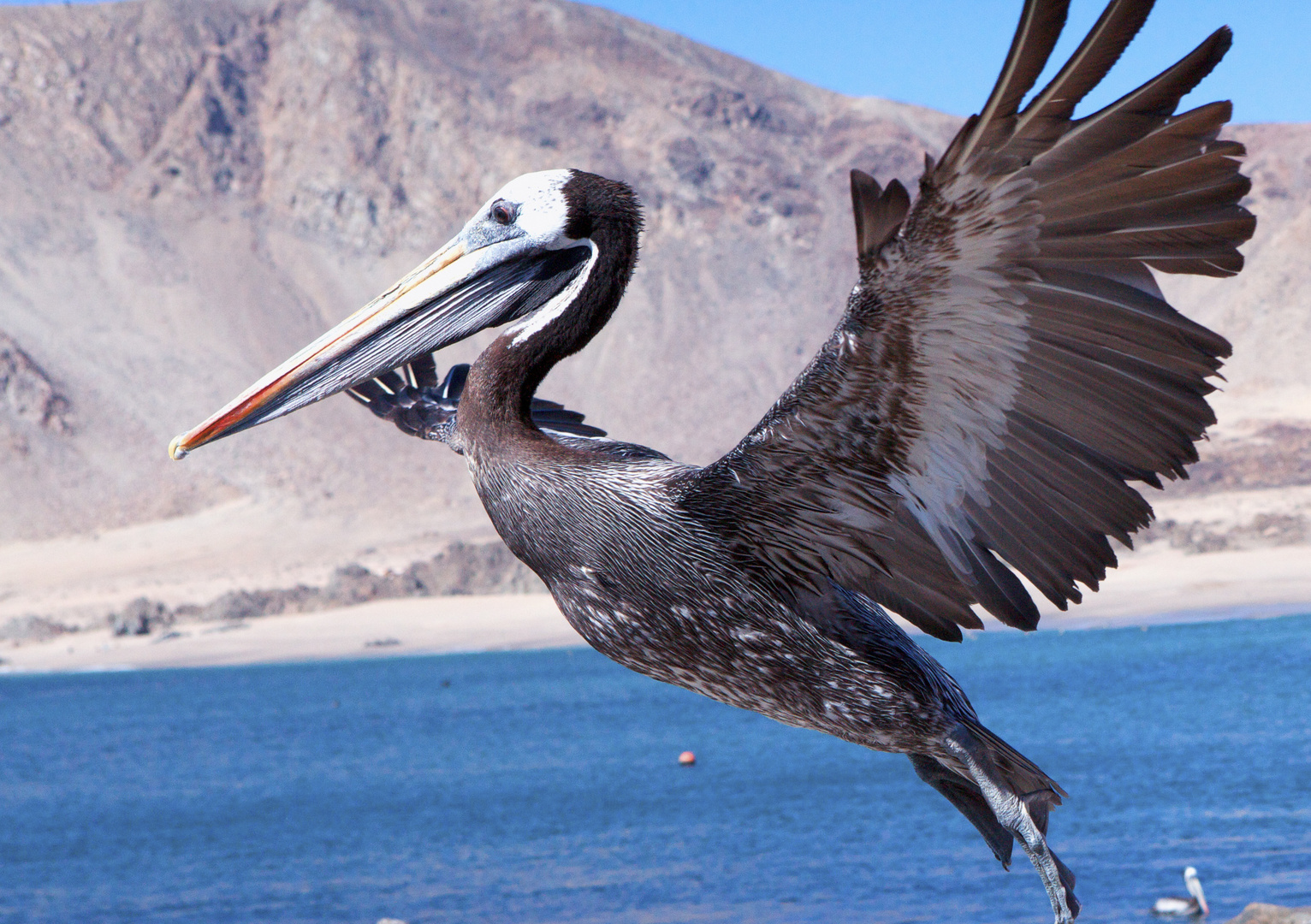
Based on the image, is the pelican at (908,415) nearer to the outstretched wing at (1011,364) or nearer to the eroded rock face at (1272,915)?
the outstretched wing at (1011,364)

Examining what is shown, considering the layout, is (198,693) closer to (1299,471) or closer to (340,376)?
(1299,471)

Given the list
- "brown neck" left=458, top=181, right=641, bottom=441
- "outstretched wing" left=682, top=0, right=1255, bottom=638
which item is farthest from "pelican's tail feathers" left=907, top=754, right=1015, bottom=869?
"brown neck" left=458, top=181, right=641, bottom=441

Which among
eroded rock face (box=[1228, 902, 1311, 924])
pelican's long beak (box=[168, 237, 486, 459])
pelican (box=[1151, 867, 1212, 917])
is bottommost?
pelican (box=[1151, 867, 1212, 917])

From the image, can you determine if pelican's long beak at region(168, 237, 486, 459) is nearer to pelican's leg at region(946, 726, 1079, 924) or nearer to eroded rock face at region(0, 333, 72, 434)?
pelican's leg at region(946, 726, 1079, 924)

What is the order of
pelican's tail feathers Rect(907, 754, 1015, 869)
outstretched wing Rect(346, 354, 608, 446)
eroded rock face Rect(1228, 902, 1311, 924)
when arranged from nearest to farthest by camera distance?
Answer: pelican's tail feathers Rect(907, 754, 1015, 869) < outstretched wing Rect(346, 354, 608, 446) < eroded rock face Rect(1228, 902, 1311, 924)

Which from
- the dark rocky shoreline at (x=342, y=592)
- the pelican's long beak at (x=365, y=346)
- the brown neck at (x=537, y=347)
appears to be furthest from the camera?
the dark rocky shoreline at (x=342, y=592)

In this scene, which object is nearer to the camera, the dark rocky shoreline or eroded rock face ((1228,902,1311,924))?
eroded rock face ((1228,902,1311,924))

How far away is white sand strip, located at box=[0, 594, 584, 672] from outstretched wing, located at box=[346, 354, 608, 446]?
51720 mm

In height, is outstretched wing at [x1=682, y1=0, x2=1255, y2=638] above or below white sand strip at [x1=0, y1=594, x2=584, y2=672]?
above

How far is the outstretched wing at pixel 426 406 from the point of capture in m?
5.00

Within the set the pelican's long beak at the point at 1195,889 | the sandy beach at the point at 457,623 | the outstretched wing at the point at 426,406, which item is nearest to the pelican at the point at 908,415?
the outstretched wing at the point at 426,406

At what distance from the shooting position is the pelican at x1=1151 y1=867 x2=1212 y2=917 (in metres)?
17.5

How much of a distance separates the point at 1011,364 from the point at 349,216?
289ft

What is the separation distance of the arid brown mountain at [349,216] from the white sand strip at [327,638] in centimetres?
1050
